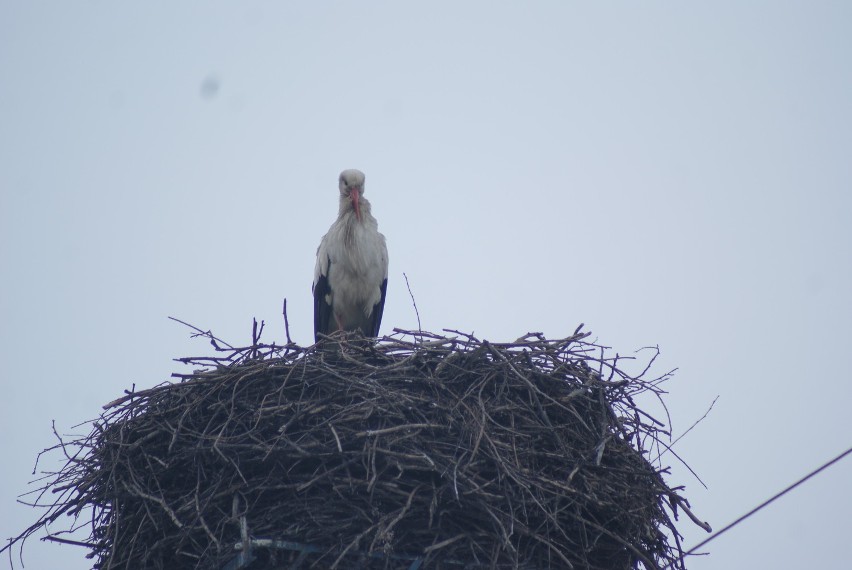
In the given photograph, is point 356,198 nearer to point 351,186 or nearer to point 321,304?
point 351,186

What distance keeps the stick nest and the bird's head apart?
1714 millimetres

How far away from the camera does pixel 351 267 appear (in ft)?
20.2

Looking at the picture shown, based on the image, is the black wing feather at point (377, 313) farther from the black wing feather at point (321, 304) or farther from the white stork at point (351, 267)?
the black wing feather at point (321, 304)

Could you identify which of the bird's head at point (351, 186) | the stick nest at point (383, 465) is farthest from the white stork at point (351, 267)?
the stick nest at point (383, 465)

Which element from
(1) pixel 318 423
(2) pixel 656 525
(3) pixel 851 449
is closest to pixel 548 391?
(2) pixel 656 525

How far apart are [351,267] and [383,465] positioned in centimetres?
233

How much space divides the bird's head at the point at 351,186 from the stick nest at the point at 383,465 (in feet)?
5.62

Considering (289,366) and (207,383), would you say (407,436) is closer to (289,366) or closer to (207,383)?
(289,366)

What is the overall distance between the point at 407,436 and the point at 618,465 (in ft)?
3.31

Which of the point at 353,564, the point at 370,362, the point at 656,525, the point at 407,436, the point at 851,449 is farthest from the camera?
the point at 370,362

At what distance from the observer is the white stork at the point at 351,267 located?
617cm

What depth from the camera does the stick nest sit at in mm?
3887

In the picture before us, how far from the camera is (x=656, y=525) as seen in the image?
433 centimetres

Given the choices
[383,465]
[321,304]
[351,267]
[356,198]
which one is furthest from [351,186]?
[383,465]
